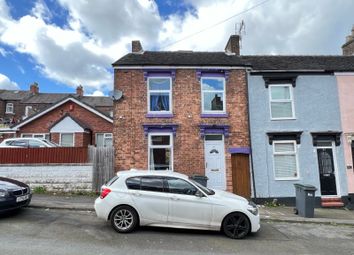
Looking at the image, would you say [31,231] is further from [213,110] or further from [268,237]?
[213,110]

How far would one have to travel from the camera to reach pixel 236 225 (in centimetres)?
748

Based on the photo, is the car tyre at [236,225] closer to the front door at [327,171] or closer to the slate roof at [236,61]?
the front door at [327,171]

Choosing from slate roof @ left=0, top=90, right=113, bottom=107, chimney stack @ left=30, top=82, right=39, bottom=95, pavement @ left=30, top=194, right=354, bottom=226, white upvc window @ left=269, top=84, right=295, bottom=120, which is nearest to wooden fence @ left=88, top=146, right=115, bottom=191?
pavement @ left=30, top=194, right=354, bottom=226

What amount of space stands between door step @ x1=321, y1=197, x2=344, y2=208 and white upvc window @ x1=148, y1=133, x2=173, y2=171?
7.40 meters

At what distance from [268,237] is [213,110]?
7357 millimetres

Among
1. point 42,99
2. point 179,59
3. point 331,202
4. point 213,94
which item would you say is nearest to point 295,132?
point 331,202

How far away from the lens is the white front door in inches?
528

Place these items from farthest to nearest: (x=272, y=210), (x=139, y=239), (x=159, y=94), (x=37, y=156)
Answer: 1. (x=159, y=94)
2. (x=37, y=156)
3. (x=272, y=210)
4. (x=139, y=239)

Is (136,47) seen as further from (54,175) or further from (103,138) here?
(103,138)

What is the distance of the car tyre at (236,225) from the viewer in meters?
7.47

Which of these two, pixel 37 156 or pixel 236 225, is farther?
pixel 37 156

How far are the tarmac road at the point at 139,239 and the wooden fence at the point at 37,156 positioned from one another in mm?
4183

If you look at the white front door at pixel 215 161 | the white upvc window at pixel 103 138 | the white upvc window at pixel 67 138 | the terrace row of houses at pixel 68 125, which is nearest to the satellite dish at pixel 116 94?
the white front door at pixel 215 161

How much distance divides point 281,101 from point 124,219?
397 inches
